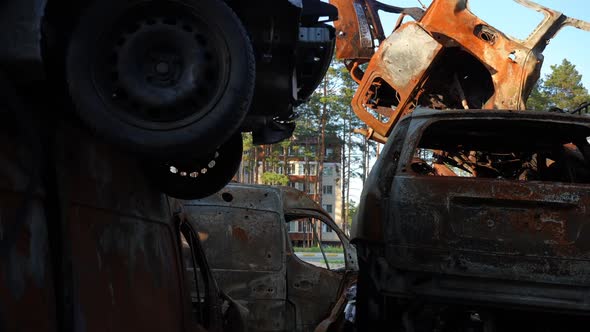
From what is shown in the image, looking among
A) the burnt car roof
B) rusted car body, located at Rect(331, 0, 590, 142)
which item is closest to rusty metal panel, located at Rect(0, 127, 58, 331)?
the burnt car roof

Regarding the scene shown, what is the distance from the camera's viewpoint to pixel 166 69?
114 inches

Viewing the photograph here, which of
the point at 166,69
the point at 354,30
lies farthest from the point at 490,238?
the point at 354,30

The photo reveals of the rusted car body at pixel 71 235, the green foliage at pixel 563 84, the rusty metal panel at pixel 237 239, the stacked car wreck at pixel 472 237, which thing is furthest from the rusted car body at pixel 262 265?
the green foliage at pixel 563 84

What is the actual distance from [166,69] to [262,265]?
482 cm

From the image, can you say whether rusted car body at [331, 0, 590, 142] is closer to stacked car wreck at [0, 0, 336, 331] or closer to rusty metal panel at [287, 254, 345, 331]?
rusty metal panel at [287, 254, 345, 331]

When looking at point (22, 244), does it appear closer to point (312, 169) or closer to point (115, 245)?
point (115, 245)

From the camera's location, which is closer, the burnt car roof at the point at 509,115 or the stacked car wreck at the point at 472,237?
the stacked car wreck at the point at 472,237

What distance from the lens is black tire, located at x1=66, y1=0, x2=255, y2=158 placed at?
9.10 feet

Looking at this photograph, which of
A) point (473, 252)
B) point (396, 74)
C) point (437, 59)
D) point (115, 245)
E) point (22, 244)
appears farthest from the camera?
point (396, 74)

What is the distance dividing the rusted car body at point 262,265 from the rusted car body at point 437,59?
325 centimetres

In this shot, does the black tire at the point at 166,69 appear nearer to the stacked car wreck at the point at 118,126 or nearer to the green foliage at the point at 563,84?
the stacked car wreck at the point at 118,126

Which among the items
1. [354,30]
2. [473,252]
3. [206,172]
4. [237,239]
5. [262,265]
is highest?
[354,30]

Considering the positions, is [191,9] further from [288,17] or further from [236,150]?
[236,150]

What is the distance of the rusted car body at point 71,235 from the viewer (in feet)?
6.25
